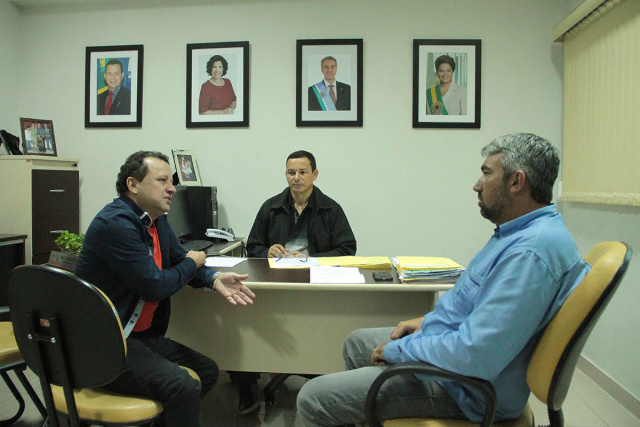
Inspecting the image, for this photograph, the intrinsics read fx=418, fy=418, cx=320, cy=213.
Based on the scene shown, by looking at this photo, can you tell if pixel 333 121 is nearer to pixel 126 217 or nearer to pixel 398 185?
pixel 398 185

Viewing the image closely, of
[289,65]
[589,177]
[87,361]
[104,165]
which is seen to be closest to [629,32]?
[589,177]

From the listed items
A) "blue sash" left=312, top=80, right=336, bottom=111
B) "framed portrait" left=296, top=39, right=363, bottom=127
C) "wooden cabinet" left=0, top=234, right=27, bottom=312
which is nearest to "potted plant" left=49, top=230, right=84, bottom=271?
"wooden cabinet" left=0, top=234, right=27, bottom=312

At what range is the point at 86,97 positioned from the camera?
351cm

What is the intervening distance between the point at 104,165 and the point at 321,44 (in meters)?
2.08

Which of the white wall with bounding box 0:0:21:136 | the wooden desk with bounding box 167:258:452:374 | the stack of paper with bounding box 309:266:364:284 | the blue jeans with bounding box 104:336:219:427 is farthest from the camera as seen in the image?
the white wall with bounding box 0:0:21:136

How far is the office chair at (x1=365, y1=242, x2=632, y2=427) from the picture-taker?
0.99 m

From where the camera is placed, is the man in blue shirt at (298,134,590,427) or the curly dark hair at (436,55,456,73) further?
the curly dark hair at (436,55,456,73)

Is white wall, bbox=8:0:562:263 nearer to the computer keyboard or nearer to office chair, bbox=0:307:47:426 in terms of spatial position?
the computer keyboard

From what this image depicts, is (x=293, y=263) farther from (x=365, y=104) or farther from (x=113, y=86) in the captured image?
(x=113, y=86)

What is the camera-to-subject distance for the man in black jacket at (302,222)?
104 inches

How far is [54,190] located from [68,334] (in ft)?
7.79

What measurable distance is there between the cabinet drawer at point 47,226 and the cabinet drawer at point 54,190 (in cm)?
4

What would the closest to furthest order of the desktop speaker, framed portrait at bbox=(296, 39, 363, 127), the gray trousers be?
1. the gray trousers
2. the desktop speaker
3. framed portrait at bbox=(296, 39, 363, 127)

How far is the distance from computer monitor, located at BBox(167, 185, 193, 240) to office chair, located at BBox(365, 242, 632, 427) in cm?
211
